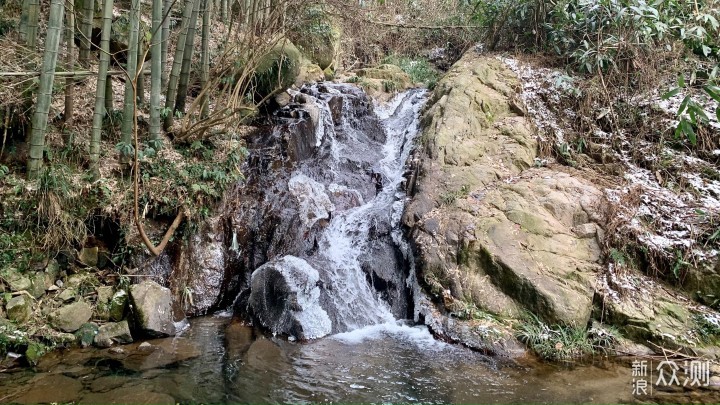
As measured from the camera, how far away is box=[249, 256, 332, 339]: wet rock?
512 centimetres

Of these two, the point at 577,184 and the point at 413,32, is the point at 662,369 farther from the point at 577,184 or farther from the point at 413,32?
the point at 413,32

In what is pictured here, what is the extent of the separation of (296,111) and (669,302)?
693 cm

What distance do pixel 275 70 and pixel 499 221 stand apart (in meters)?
5.25

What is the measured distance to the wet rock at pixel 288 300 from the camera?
512 centimetres

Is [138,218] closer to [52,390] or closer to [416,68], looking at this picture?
[52,390]

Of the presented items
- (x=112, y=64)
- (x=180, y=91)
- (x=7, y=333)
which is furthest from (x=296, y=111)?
(x=7, y=333)

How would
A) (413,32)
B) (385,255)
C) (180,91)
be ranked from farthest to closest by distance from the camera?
(413,32), (180,91), (385,255)

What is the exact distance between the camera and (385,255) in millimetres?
6188

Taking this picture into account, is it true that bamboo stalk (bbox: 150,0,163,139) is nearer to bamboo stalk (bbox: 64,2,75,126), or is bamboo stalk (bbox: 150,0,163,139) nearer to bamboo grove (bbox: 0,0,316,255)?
bamboo grove (bbox: 0,0,316,255)

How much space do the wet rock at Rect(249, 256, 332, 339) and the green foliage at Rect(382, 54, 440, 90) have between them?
7.32 metres

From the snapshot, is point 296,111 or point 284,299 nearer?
point 284,299

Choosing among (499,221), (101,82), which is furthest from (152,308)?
(499,221)

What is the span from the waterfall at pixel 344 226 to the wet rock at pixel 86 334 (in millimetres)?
1735
